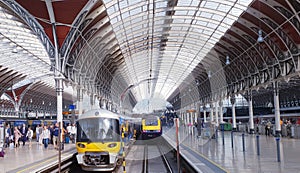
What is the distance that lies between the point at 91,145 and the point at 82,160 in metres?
0.94

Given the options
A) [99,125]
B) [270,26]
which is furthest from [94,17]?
[270,26]

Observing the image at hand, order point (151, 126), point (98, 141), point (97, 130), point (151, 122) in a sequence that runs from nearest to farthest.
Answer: point (98, 141) < point (97, 130) < point (151, 126) < point (151, 122)

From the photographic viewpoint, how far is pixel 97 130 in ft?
61.0

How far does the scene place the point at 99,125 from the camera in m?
18.6

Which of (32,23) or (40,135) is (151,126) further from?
(32,23)

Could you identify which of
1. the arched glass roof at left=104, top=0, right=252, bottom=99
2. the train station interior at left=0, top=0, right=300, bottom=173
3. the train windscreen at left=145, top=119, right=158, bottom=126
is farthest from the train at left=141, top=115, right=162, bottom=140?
the arched glass roof at left=104, top=0, right=252, bottom=99

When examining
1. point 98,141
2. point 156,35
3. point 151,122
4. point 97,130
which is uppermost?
point 156,35

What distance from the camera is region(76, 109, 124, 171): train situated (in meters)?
18.2

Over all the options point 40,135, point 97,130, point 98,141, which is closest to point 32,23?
point 40,135

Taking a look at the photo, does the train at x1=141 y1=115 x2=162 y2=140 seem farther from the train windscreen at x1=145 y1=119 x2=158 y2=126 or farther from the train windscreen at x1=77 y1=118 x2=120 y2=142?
the train windscreen at x1=77 y1=118 x2=120 y2=142

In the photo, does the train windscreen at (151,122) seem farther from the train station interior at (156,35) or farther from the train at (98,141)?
the train at (98,141)

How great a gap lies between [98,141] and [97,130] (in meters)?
0.62

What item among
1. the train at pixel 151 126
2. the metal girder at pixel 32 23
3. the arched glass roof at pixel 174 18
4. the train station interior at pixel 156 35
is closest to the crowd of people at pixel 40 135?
the train station interior at pixel 156 35

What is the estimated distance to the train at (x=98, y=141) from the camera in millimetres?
18156
